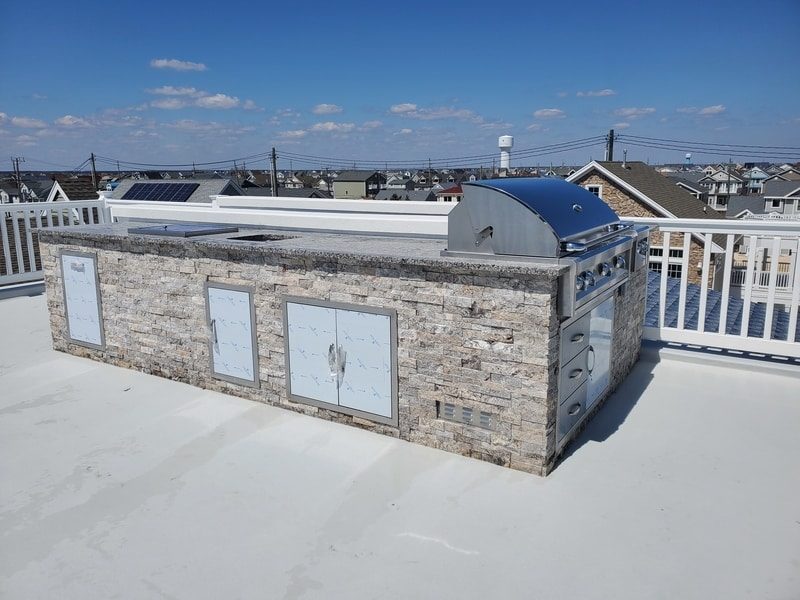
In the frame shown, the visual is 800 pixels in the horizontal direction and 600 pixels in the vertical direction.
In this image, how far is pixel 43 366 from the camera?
16.8ft

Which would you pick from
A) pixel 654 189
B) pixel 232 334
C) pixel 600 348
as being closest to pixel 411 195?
pixel 654 189

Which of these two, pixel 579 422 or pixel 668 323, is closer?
pixel 579 422

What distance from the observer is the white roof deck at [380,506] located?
7.99ft

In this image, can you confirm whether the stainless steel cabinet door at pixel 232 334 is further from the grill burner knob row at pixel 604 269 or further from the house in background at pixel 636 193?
the house in background at pixel 636 193

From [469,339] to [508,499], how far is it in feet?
2.78

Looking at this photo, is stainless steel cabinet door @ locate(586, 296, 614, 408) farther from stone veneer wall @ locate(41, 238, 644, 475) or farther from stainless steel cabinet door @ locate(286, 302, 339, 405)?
stainless steel cabinet door @ locate(286, 302, 339, 405)

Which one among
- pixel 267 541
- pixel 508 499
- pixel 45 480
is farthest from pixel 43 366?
pixel 508 499

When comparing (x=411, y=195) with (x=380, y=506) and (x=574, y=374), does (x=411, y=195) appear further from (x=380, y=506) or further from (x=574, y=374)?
(x=380, y=506)

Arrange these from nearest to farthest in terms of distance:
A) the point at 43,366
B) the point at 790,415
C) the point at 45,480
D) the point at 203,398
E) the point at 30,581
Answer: the point at 30,581, the point at 45,480, the point at 790,415, the point at 203,398, the point at 43,366

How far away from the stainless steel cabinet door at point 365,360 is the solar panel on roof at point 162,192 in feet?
31.4

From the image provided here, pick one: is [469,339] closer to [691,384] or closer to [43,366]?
[691,384]

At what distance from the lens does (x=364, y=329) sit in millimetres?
3654

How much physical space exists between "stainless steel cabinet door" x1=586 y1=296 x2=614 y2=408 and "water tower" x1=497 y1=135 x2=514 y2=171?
2.63 m

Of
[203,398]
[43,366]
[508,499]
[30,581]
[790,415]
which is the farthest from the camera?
[43,366]
